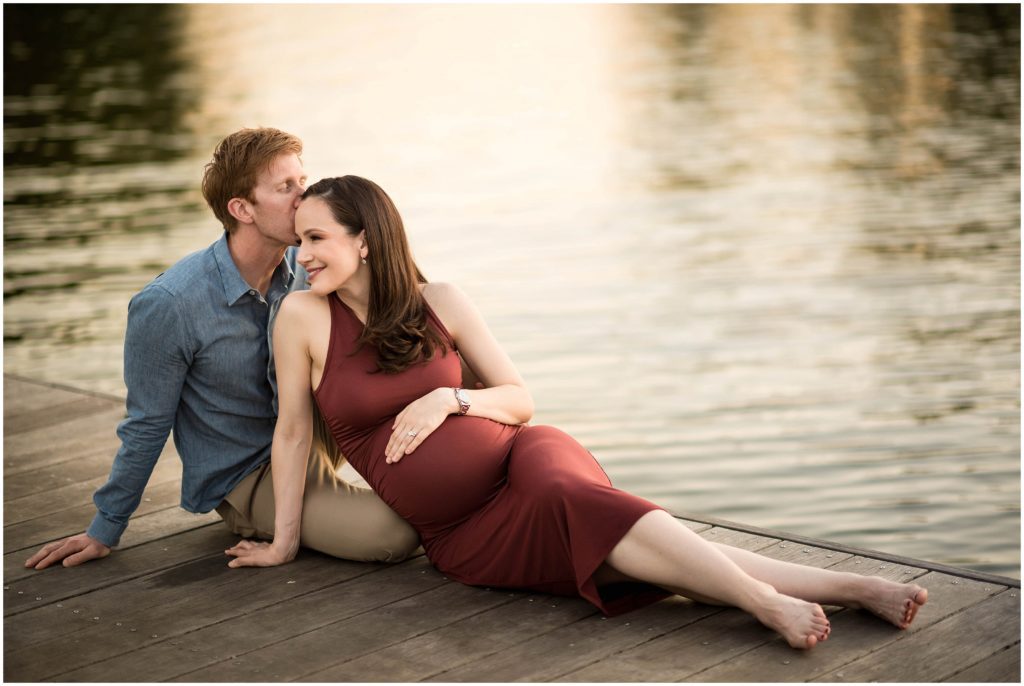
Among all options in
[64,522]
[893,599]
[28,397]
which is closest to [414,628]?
[893,599]

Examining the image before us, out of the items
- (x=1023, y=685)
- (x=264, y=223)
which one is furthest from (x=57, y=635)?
(x=1023, y=685)

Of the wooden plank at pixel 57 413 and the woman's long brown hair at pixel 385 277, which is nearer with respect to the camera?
the woman's long brown hair at pixel 385 277

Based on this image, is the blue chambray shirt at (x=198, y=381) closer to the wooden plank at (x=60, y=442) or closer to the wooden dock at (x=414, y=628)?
the wooden dock at (x=414, y=628)

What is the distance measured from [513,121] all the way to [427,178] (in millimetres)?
3419

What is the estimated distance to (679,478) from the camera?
599cm

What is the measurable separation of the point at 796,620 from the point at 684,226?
779 cm

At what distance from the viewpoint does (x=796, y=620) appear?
3018mm

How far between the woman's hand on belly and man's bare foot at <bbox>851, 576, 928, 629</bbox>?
108 centimetres

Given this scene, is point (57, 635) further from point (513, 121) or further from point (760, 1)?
point (760, 1)

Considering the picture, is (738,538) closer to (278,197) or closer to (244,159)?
(278,197)

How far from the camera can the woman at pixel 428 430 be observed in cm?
327

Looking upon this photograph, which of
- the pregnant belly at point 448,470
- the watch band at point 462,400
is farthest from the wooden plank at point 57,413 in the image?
the watch band at point 462,400

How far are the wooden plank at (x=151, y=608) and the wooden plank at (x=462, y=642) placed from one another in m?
0.43

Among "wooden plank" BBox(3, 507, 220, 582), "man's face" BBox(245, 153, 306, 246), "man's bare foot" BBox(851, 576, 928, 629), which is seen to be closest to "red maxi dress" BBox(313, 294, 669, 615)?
"man's face" BBox(245, 153, 306, 246)
